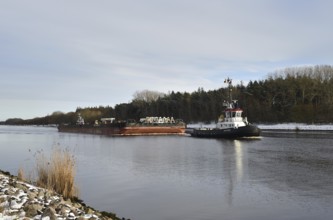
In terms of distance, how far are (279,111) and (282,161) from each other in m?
83.7

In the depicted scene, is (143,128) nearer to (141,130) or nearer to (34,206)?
(141,130)

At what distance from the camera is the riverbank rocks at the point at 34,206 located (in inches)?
358

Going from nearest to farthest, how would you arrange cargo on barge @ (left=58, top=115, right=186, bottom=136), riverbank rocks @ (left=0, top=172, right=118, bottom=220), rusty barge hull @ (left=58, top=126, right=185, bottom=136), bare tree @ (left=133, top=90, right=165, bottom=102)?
riverbank rocks @ (left=0, top=172, right=118, bottom=220)
rusty barge hull @ (left=58, top=126, right=185, bottom=136)
cargo on barge @ (left=58, top=115, right=186, bottom=136)
bare tree @ (left=133, top=90, right=165, bottom=102)

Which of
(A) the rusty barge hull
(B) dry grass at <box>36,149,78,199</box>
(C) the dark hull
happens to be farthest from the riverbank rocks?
(A) the rusty barge hull

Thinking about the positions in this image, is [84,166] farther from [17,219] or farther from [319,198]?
[17,219]

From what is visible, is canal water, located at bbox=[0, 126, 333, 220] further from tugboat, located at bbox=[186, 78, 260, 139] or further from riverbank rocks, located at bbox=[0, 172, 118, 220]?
tugboat, located at bbox=[186, 78, 260, 139]

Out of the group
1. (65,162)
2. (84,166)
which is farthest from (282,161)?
(65,162)

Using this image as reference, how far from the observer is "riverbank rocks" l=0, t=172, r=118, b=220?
358 inches

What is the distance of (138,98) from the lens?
19075cm

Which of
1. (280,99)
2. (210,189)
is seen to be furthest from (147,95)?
(210,189)

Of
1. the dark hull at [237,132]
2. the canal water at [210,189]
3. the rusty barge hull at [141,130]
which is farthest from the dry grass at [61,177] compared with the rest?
the rusty barge hull at [141,130]

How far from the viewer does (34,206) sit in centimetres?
959

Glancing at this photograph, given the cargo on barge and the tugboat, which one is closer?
the tugboat

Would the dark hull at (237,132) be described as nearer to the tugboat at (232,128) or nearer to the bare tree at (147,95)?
the tugboat at (232,128)
